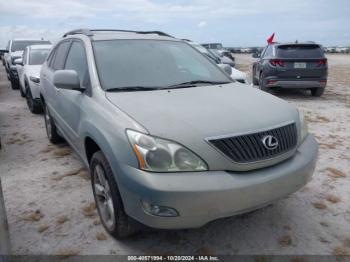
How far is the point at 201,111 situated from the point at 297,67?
286 inches

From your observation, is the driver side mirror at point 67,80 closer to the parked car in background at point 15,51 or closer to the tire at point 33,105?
the tire at point 33,105

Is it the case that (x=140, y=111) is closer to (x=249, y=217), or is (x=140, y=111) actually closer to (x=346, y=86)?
(x=249, y=217)

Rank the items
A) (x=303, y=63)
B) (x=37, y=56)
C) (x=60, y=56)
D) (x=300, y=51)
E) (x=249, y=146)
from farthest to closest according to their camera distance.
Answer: (x=300, y=51) → (x=303, y=63) → (x=37, y=56) → (x=60, y=56) → (x=249, y=146)

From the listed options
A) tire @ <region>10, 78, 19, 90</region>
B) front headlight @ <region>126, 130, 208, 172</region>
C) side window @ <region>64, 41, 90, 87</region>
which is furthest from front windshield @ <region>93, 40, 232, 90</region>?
tire @ <region>10, 78, 19, 90</region>

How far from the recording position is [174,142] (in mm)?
2174

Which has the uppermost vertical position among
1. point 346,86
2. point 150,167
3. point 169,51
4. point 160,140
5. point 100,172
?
point 169,51

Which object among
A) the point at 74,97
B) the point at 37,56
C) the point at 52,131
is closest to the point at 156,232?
the point at 74,97

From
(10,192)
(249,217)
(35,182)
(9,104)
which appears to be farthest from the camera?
(9,104)

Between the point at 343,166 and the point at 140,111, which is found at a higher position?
the point at 140,111

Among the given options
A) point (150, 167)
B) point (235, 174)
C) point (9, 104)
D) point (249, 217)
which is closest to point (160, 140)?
point (150, 167)

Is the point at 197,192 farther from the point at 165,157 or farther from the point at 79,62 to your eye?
the point at 79,62

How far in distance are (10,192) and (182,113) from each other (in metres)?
2.38

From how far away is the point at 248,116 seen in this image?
8.13ft

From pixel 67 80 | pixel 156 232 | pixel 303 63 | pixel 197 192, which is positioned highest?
pixel 67 80
